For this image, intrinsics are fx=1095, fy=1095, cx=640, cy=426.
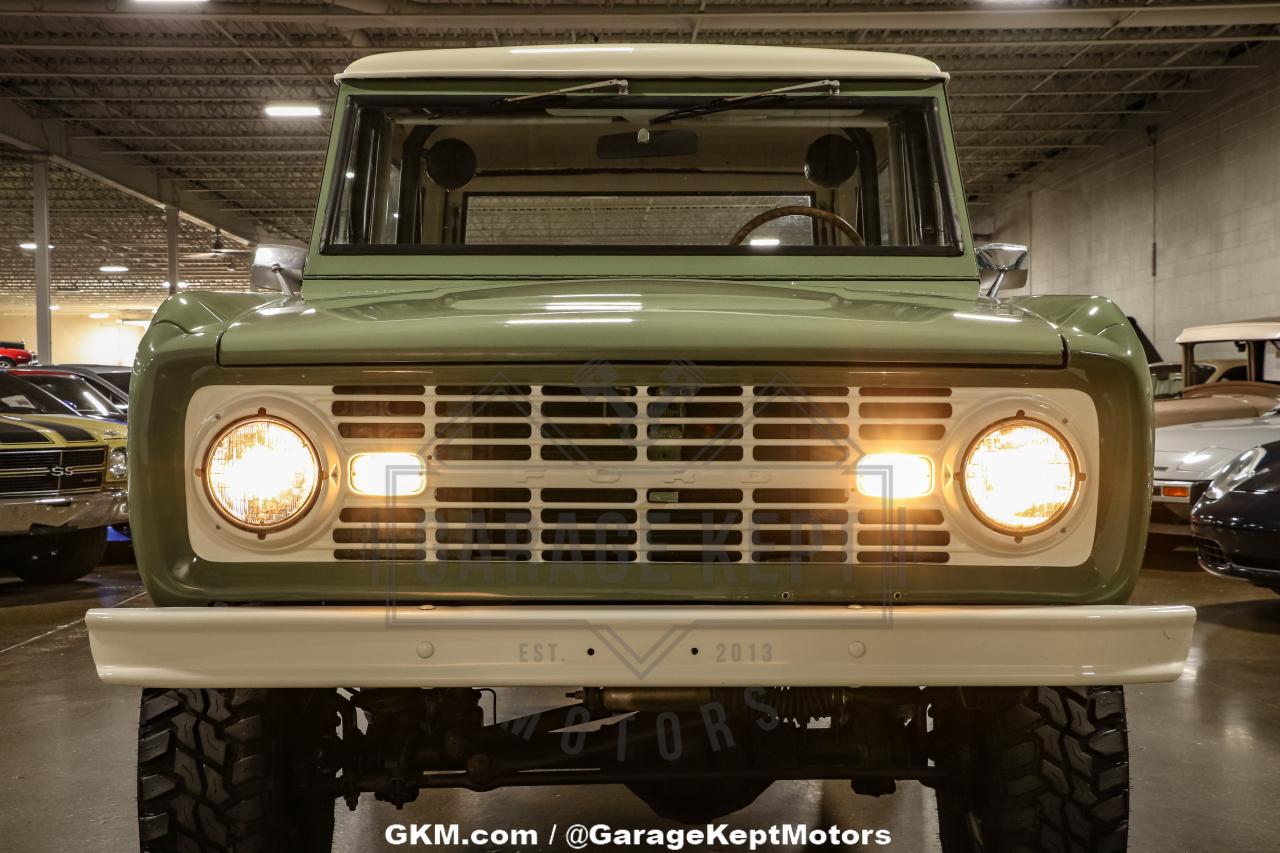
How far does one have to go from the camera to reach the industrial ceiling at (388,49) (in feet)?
37.6

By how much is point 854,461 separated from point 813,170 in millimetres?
1694

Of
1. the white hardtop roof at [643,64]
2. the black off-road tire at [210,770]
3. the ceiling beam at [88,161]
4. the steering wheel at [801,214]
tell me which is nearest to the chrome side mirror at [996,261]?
the steering wheel at [801,214]

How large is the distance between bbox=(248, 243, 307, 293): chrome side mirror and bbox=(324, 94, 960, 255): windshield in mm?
211

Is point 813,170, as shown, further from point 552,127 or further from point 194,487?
point 194,487

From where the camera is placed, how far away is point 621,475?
188cm

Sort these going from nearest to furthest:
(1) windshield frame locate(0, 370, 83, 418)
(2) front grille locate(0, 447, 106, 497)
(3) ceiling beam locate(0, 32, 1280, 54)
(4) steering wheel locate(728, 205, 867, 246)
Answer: (4) steering wheel locate(728, 205, 867, 246) → (2) front grille locate(0, 447, 106, 497) → (1) windshield frame locate(0, 370, 83, 418) → (3) ceiling beam locate(0, 32, 1280, 54)

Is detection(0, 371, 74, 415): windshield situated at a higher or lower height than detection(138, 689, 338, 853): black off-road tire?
higher

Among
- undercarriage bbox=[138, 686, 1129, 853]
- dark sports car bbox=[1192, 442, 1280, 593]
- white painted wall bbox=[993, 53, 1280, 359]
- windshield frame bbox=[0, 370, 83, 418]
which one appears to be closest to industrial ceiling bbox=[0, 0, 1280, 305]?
white painted wall bbox=[993, 53, 1280, 359]

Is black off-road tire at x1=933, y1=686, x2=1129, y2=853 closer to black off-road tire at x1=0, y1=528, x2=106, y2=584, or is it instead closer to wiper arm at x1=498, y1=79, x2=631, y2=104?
wiper arm at x1=498, y1=79, x2=631, y2=104

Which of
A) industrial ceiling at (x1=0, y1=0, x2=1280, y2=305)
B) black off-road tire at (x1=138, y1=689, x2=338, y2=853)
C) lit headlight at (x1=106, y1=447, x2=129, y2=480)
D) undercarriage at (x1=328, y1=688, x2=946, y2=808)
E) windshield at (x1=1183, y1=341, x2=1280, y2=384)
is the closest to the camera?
black off-road tire at (x1=138, y1=689, x2=338, y2=853)

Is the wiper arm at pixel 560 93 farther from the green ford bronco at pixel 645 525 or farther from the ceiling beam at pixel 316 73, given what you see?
the ceiling beam at pixel 316 73

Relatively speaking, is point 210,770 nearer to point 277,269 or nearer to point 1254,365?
point 277,269

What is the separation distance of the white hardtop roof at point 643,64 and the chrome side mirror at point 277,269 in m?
0.52

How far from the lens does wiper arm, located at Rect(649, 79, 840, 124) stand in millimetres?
2955
